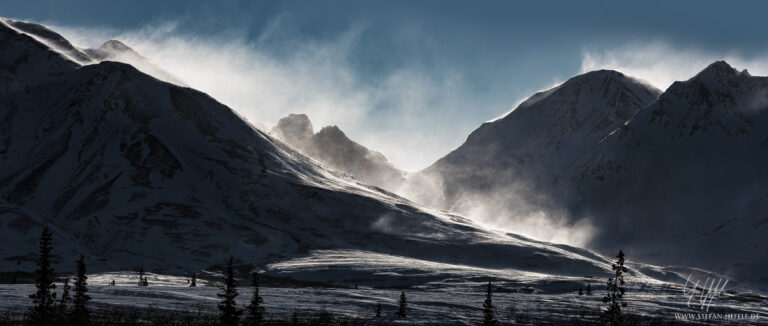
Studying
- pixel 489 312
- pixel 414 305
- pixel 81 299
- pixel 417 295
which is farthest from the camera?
pixel 417 295

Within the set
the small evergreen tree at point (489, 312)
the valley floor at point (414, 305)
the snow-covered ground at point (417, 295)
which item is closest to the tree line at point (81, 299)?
the small evergreen tree at point (489, 312)

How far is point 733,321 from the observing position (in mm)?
105562

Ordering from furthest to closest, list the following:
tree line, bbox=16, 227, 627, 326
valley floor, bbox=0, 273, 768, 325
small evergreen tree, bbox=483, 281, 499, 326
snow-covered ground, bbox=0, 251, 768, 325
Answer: snow-covered ground, bbox=0, 251, 768, 325, valley floor, bbox=0, 273, 768, 325, small evergreen tree, bbox=483, 281, 499, 326, tree line, bbox=16, 227, 627, 326

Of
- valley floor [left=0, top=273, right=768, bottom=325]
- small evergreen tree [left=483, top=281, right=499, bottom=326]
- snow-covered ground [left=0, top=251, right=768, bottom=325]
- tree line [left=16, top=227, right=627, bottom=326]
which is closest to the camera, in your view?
tree line [left=16, top=227, right=627, bottom=326]

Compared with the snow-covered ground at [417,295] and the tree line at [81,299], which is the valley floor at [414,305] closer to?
the snow-covered ground at [417,295]

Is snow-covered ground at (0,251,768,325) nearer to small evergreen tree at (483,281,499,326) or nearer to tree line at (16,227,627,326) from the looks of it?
small evergreen tree at (483,281,499,326)

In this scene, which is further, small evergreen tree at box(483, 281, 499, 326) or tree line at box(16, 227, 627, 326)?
small evergreen tree at box(483, 281, 499, 326)

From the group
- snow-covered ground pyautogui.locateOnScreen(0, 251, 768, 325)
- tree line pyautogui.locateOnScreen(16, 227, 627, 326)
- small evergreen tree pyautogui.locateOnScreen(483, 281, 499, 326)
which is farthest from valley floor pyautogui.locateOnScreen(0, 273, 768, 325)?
tree line pyautogui.locateOnScreen(16, 227, 627, 326)

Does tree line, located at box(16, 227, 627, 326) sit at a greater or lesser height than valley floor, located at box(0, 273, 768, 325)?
greater

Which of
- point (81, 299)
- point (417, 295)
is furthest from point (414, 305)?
point (81, 299)

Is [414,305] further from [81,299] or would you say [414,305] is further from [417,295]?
[81,299]

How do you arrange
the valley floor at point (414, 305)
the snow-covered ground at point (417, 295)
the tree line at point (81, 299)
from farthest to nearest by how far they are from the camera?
the snow-covered ground at point (417, 295) → the valley floor at point (414, 305) → the tree line at point (81, 299)

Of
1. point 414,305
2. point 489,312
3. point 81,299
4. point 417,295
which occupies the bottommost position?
point 414,305

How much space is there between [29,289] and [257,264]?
93.6 m
